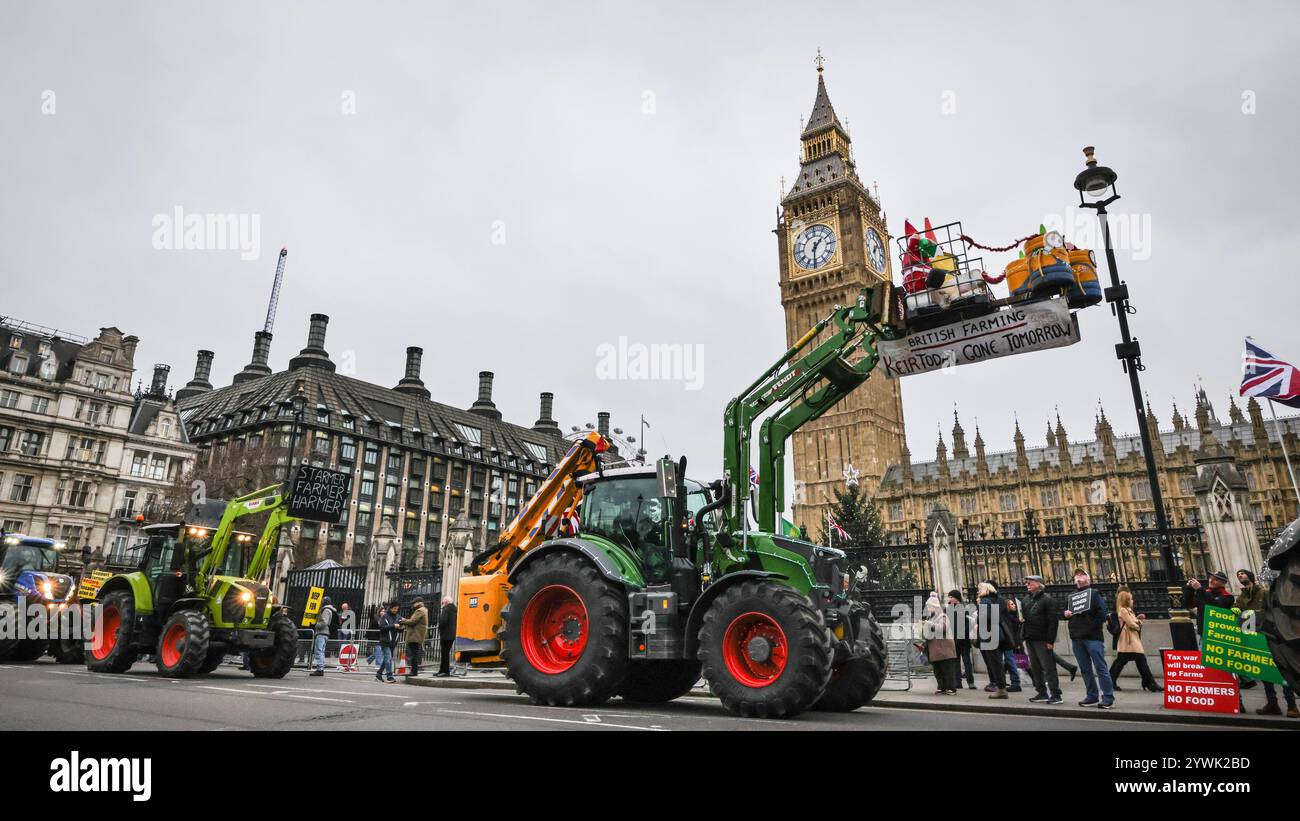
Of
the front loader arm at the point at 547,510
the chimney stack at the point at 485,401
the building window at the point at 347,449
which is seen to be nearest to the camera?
the front loader arm at the point at 547,510

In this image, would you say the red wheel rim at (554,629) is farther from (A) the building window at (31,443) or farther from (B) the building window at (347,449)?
(B) the building window at (347,449)

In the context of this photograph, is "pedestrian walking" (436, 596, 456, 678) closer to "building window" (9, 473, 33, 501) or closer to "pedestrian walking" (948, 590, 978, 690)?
"pedestrian walking" (948, 590, 978, 690)

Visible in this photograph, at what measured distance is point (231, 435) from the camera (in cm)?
6644

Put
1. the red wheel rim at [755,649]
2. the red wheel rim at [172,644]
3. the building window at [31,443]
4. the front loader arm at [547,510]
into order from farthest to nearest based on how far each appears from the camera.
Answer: the building window at [31,443] → the red wheel rim at [172,644] → the front loader arm at [547,510] → the red wheel rim at [755,649]

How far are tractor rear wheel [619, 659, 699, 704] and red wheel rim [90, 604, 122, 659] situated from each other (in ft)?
32.7

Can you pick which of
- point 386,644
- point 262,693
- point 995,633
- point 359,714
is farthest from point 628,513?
point 386,644

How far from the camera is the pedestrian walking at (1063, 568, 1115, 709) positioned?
8477mm

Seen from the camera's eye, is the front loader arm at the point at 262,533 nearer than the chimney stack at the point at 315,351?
Yes

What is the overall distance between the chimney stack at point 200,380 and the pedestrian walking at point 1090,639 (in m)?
93.4

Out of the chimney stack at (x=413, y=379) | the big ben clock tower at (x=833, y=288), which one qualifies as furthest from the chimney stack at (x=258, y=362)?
the big ben clock tower at (x=833, y=288)

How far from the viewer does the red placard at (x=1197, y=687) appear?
812 cm
